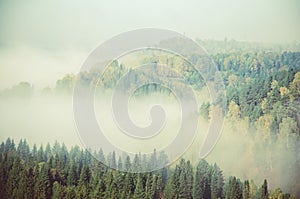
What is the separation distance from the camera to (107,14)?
13.9 ft

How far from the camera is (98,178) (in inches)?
161

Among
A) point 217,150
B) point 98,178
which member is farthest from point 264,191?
point 98,178

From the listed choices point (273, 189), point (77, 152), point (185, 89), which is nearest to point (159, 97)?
point (185, 89)

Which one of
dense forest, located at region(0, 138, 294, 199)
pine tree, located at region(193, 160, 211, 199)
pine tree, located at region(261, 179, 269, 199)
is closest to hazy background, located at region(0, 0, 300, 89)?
dense forest, located at region(0, 138, 294, 199)

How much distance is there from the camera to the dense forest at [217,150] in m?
3.99

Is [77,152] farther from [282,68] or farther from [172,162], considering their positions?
[282,68]

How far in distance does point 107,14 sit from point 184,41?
0.66m

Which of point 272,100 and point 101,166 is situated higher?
point 272,100

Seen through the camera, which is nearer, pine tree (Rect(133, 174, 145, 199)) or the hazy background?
pine tree (Rect(133, 174, 145, 199))

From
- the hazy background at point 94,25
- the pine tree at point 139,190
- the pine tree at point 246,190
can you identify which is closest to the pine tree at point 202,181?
the pine tree at point 246,190

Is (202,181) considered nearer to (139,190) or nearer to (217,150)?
(217,150)

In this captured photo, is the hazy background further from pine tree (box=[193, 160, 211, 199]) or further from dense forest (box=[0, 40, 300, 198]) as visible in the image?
pine tree (box=[193, 160, 211, 199])

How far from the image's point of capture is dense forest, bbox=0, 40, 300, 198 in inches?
157

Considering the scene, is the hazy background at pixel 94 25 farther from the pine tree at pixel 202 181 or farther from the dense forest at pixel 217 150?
the pine tree at pixel 202 181
